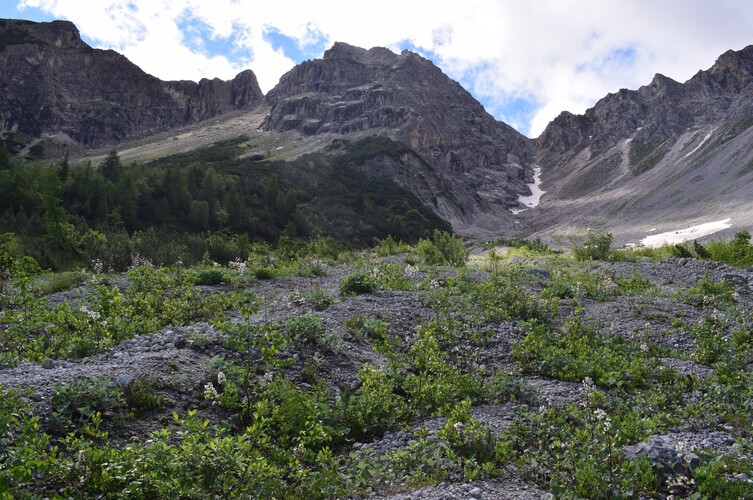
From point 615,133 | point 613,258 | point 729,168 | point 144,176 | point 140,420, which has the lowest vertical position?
point 140,420

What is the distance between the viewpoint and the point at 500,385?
8172 millimetres

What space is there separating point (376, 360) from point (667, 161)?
498 ft

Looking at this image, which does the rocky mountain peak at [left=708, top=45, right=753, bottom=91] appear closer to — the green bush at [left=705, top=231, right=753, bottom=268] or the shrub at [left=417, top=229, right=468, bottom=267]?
the green bush at [left=705, top=231, right=753, bottom=268]

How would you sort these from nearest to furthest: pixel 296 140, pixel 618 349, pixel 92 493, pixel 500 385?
pixel 92 493 < pixel 500 385 < pixel 618 349 < pixel 296 140

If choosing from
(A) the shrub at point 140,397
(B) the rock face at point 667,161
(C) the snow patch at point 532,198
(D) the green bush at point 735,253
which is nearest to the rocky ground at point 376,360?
(A) the shrub at point 140,397

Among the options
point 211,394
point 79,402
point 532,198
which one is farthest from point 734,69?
point 79,402

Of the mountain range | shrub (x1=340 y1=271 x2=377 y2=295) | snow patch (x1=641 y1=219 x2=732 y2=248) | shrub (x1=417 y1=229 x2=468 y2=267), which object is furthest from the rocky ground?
the mountain range

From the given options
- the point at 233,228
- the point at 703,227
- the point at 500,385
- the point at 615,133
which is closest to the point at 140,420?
the point at 500,385

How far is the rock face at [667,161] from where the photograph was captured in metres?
74.6

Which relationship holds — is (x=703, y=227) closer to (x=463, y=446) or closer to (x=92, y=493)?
(x=463, y=446)

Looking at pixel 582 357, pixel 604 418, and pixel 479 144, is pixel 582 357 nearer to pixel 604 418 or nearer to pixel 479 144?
pixel 604 418

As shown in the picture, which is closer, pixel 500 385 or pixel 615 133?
pixel 500 385

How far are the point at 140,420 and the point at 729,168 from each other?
105m

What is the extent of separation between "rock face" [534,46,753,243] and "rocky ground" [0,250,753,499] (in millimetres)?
46146
